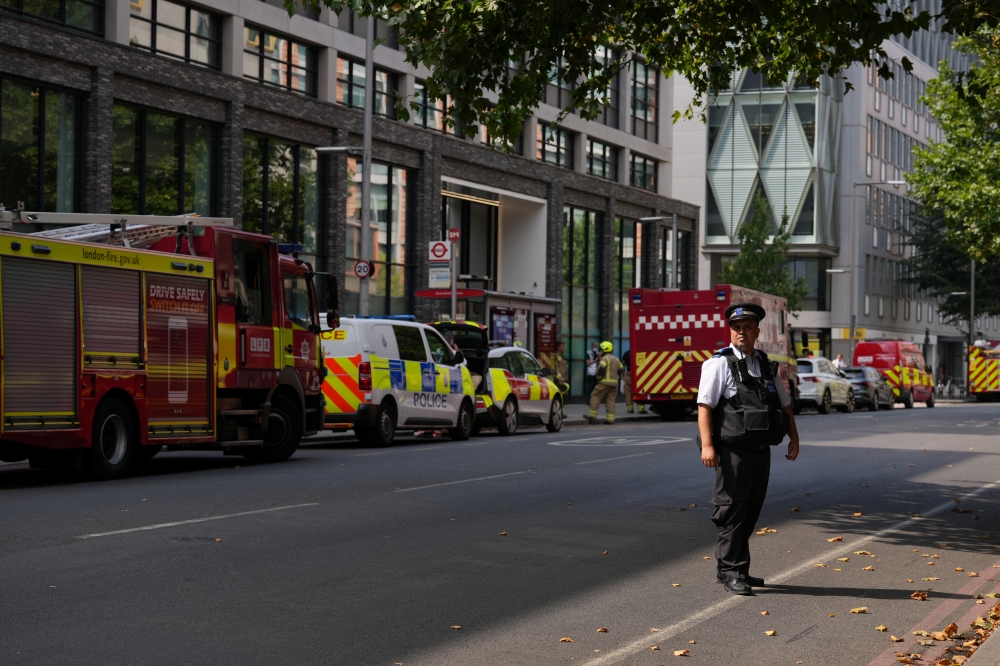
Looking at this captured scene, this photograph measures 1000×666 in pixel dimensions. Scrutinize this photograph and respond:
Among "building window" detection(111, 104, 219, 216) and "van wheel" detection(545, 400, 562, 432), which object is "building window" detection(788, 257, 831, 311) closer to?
"van wheel" detection(545, 400, 562, 432)

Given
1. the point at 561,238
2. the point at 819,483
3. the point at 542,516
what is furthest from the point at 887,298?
the point at 542,516

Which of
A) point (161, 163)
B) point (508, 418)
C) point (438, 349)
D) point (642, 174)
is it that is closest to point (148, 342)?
point (438, 349)

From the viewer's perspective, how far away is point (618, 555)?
9.70 m

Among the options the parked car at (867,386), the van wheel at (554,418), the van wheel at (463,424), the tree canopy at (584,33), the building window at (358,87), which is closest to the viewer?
the tree canopy at (584,33)

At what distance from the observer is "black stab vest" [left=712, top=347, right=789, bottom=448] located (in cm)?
805

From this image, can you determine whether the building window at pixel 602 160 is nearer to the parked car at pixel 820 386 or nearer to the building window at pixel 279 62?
the parked car at pixel 820 386

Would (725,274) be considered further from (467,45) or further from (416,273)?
(467,45)

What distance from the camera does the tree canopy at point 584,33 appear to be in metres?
11.4

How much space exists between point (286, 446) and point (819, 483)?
22.2ft

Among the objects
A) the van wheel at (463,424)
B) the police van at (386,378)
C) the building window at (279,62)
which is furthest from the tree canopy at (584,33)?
the building window at (279,62)

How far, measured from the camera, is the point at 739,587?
27.0 ft

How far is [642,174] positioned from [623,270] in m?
4.11

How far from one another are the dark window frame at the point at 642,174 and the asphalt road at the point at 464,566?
32.9 metres

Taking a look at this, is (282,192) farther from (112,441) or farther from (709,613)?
(709,613)
